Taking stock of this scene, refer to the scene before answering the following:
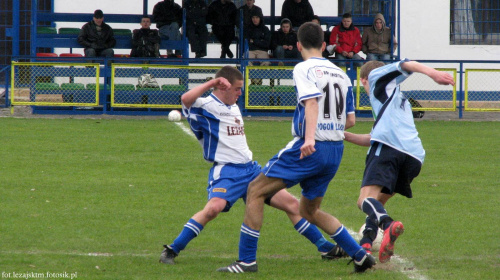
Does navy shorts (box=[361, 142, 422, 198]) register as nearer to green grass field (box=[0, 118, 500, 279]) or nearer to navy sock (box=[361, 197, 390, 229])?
navy sock (box=[361, 197, 390, 229])

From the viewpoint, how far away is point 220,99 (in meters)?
5.88

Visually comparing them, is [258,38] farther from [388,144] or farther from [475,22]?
[388,144]

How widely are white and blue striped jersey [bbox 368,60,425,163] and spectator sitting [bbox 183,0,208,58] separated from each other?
1387 centimetres

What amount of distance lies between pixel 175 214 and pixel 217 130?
5.78 feet

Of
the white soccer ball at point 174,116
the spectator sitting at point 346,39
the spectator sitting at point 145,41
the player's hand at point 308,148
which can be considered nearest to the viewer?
the player's hand at point 308,148

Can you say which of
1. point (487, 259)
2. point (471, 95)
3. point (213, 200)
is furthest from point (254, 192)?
point (471, 95)

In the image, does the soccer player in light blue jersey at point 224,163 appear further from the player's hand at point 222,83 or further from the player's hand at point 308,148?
the player's hand at point 308,148

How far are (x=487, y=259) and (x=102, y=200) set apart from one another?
4025 millimetres

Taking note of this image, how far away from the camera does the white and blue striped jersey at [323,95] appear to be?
→ 5141 millimetres

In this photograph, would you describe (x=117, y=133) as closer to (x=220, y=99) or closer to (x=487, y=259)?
(x=220, y=99)

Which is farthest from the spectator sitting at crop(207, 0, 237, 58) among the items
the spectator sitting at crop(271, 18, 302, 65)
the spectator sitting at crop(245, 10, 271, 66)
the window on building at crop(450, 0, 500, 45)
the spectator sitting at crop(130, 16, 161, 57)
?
the window on building at crop(450, 0, 500, 45)

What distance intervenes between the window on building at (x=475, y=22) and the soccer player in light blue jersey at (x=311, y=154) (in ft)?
60.6

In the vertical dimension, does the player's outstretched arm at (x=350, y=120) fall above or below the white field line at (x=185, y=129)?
above

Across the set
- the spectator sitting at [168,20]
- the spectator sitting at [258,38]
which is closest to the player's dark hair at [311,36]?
the spectator sitting at [258,38]
